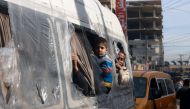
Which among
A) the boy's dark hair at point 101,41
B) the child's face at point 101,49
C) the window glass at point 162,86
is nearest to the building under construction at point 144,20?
the window glass at point 162,86

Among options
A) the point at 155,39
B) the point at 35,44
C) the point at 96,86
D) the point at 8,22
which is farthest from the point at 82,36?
the point at 155,39

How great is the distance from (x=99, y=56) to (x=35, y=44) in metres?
2.11

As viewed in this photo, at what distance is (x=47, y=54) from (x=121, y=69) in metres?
3.24

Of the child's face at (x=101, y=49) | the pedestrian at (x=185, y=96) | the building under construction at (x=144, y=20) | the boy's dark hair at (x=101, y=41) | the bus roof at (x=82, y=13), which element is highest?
the building under construction at (x=144, y=20)

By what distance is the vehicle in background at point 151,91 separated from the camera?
40.3ft

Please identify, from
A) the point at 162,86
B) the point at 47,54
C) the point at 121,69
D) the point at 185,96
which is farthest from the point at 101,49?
the point at 185,96

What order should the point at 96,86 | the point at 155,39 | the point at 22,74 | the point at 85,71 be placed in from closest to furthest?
the point at 22,74 < the point at 85,71 < the point at 96,86 < the point at 155,39

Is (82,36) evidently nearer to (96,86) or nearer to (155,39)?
(96,86)

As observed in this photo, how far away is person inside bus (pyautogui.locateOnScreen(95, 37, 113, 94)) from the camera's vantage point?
6.42 metres

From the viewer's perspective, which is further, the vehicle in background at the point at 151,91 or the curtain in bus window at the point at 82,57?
the vehicle in background at the point at 151,91

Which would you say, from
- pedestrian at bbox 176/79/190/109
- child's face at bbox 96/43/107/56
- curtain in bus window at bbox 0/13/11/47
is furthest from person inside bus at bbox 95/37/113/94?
pedestrian at bbox 176/79/190/109

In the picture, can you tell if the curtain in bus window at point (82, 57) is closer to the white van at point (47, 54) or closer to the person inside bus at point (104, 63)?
the white van at point (47, 54)

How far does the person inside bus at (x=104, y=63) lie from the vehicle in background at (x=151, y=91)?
502cm

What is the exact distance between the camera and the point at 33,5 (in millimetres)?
4375
